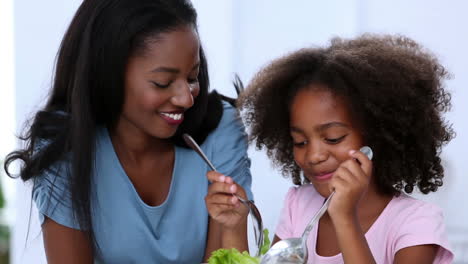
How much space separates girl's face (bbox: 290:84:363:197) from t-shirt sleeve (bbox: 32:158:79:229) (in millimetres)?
450

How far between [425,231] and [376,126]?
21 centimetres

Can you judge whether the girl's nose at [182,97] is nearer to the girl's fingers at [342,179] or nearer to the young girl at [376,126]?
the young girl at [376,126]

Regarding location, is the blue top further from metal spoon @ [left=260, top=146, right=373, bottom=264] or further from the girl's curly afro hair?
metal spoon @ [left=260, top=146, right=373, bottom=264]

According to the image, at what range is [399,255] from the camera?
1241 mm

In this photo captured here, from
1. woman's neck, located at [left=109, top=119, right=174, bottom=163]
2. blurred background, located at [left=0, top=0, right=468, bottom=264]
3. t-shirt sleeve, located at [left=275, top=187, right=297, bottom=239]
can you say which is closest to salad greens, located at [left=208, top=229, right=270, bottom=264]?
t-shirt sleeve, located at [left=275, top=187, right=297, bottom=239]

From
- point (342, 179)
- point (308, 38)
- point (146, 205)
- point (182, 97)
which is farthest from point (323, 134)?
point (308, 38)

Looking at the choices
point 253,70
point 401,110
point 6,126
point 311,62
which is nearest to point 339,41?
point 311,62

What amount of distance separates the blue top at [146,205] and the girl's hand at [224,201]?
134 mm

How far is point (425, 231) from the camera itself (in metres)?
1.23

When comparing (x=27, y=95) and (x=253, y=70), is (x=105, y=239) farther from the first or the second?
(x=253, y=70)

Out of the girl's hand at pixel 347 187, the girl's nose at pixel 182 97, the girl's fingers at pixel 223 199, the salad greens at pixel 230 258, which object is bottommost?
the salad greens at pixel 230 258

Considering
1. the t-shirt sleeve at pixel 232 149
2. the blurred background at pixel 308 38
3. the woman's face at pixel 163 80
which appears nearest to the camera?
the woman's face at pixel 163 80

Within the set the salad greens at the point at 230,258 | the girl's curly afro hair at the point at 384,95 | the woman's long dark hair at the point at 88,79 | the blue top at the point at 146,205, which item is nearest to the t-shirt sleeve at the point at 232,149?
the blue top at the point at 146,205

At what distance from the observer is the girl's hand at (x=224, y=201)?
51.1 inches
